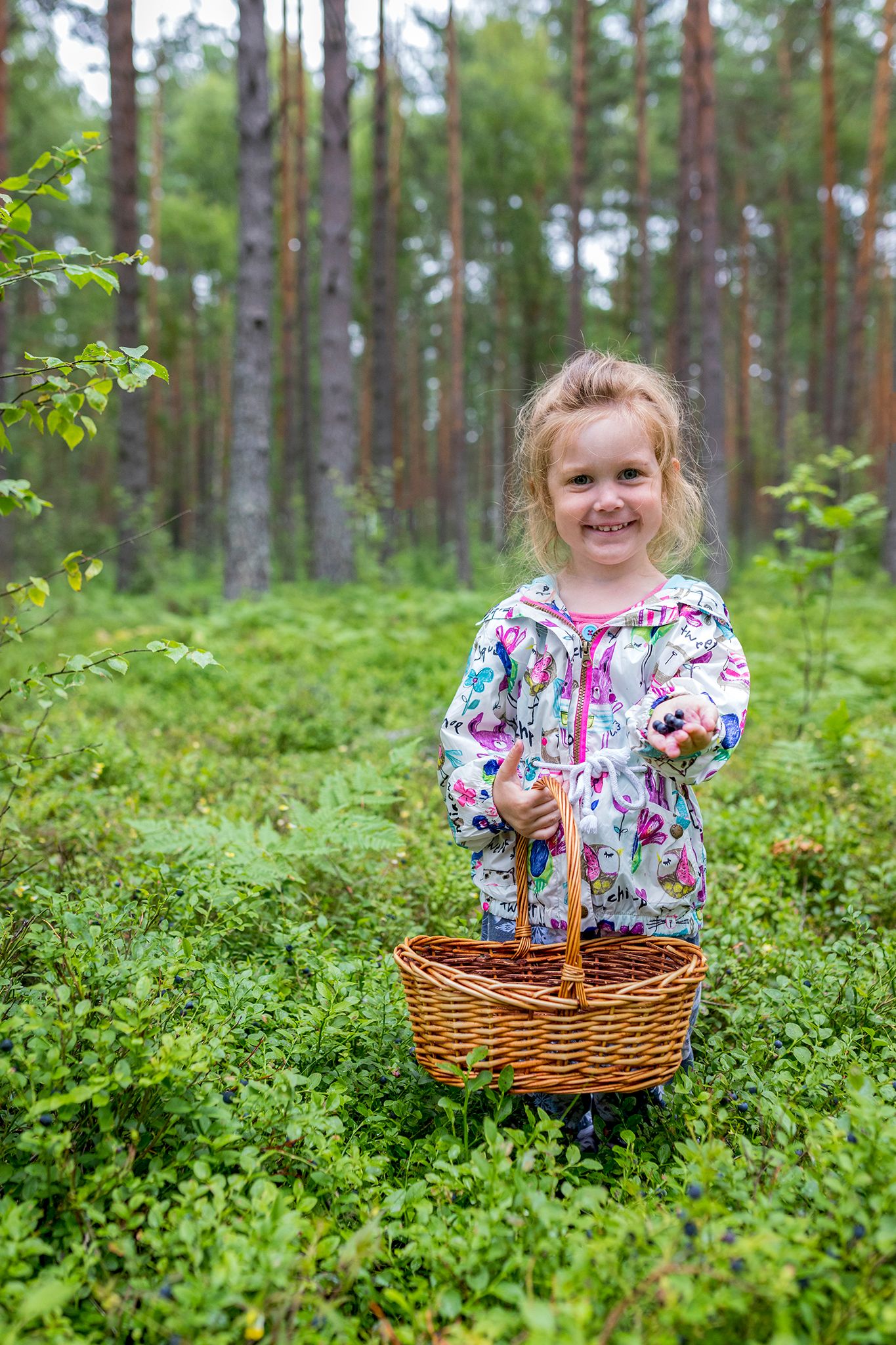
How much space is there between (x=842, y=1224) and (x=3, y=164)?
47.1ft

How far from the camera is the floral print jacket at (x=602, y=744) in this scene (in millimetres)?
2256

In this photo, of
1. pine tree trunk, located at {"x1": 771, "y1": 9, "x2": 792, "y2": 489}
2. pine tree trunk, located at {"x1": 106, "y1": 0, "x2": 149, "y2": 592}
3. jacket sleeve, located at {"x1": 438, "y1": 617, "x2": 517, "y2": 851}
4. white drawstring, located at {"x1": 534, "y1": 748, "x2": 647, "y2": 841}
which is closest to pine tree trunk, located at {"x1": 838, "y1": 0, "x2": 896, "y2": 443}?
pine tree trunk, located at {"x1": 771, "y1": 9, "x2": 792, "y2": 489}

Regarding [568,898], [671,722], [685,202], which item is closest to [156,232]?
[685,202]

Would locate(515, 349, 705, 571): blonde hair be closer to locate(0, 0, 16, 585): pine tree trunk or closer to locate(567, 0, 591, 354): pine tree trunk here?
locate(0, 0, 16, 585): pine tree trunk

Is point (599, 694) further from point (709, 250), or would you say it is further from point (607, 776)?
point (709, 250)

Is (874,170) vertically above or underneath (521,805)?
above

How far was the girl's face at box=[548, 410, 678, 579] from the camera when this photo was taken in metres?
2.40

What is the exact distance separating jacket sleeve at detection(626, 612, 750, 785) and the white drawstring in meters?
0.06

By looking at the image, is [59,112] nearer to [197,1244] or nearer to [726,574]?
[726,574]

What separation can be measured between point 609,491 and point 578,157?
53.5ft

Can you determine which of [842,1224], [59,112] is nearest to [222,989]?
[842,1224]

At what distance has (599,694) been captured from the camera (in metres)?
2.37

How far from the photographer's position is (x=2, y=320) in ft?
37.9

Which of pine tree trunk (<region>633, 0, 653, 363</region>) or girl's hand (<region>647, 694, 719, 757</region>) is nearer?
girl's hand (<region>647, 694, 719, 757</region>)
